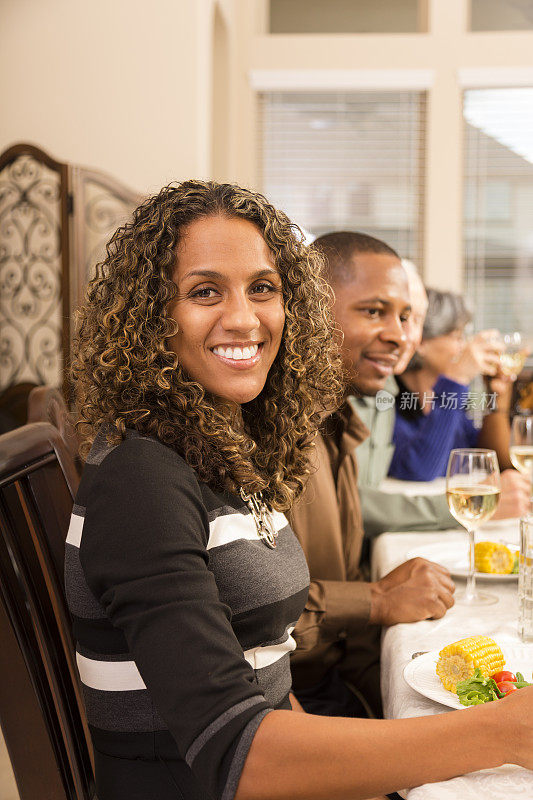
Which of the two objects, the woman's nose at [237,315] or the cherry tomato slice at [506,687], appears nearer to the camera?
the cherry tomato slice at [506,687]

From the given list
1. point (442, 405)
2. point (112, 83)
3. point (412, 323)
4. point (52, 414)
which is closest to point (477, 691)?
point (52, 414)

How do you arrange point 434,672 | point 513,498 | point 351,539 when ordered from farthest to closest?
point 513,498 → point 351,539 → point 434,672

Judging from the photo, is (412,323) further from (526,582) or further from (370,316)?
(526,582)

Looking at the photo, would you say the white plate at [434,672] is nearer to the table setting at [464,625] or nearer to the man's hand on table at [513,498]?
the table setting at [464,625]

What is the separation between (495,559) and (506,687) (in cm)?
55

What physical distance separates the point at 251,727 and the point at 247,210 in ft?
1.84

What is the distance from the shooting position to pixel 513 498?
5.62ft

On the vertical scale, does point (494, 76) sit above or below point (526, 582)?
above

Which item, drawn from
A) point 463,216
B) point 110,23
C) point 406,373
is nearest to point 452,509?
point 406,373

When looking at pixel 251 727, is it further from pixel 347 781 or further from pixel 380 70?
pixel 380 70

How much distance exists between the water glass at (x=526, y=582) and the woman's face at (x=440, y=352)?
4.87 feet

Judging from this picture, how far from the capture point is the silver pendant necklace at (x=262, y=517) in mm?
908

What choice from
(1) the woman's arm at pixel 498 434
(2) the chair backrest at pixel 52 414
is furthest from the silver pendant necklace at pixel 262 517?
(1) the woman's arm at pixel 498 434

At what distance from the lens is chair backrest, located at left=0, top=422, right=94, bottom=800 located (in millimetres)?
900
